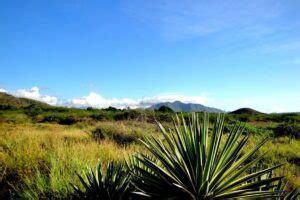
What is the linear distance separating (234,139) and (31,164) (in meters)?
6.03

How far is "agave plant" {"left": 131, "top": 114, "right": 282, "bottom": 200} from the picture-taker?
2896 mm

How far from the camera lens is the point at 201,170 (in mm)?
2906

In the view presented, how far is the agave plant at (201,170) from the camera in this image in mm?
2896

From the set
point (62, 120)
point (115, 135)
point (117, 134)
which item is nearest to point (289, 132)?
point (117, 134)

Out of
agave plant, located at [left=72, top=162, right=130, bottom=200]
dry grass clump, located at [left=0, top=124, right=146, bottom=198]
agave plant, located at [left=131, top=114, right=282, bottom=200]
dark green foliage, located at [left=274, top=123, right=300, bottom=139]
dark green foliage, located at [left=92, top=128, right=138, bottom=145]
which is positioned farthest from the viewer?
dark green foliage, located at [left=274, top=123, right=300, bottom=139]

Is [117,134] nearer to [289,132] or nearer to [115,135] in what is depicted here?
[115,135]

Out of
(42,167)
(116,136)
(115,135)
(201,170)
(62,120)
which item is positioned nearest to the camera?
(201,170)

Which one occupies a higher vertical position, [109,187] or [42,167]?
[109,187]

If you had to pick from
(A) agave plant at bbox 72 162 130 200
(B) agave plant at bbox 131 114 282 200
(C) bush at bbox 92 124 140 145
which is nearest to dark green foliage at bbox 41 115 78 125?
(C) bush at bbox 92 124 140 145

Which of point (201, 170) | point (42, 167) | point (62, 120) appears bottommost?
point (42, 167)

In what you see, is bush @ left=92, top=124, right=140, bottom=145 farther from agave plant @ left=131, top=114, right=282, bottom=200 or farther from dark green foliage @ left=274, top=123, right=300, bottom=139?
agave plant @ left=131, top=114, right=282, bottom=200

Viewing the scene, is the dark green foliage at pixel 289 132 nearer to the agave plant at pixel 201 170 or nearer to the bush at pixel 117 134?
the bush at pixel 117 134

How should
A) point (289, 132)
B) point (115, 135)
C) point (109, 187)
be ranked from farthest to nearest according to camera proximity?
point (289, 132) < point (115, 135) < point (109, 187)

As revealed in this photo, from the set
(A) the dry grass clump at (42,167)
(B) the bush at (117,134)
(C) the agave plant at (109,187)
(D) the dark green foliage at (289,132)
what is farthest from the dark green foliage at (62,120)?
(C) the agave plant at (109,187)
